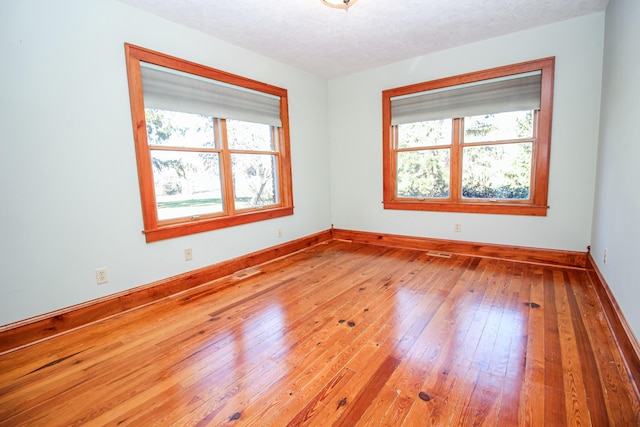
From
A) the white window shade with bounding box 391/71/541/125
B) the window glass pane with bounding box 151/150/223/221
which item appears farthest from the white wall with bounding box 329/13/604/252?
the window glass pane with bounding box 151/150/223/221

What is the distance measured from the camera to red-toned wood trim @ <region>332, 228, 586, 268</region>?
11.0 ft

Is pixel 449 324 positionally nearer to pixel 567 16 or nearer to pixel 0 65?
pixel 567 16

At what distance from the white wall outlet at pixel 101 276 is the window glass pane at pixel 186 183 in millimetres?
650

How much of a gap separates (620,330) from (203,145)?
3787mm

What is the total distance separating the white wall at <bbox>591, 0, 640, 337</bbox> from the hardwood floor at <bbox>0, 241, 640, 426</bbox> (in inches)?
14.4

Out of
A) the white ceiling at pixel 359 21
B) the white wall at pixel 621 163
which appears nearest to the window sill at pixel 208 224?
the white ceiling at pixel 359 21

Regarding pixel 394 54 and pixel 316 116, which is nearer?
pixel 394 54

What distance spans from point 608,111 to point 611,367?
2235mm

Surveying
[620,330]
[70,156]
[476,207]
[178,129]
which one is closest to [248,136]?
[178,129]

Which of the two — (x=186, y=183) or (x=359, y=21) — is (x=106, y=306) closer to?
(x=186, y=183)

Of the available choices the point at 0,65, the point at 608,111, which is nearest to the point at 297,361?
the point at 0,65

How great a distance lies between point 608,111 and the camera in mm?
2654

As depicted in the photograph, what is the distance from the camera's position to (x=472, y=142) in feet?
12.5

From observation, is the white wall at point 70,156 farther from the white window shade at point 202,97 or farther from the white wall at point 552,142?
the white wall at point 552,142
